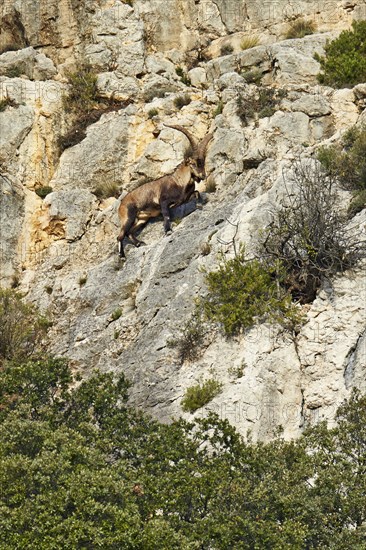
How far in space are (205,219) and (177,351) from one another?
13.1 ft

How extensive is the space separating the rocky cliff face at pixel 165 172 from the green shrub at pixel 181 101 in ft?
1.20

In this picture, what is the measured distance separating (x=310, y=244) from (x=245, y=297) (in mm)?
1686

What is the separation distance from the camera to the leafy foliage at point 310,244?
54.7 ft

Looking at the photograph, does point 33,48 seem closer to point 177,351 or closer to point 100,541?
point 177,351

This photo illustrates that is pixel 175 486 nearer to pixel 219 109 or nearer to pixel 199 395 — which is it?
pixel 199 395

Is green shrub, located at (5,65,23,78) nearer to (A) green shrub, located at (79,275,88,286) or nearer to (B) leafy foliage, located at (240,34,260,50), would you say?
(B) leafy foliage, located at (240,34,260,50)

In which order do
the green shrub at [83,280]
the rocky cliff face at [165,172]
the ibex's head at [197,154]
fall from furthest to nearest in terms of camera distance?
the ibex's head at [197,154] < the green shrub at [83,280] < the rocky cliff face at [165,172]

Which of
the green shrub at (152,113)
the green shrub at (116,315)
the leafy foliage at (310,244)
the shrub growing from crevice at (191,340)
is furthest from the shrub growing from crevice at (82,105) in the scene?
the shrub growing from crevice at (191,340)

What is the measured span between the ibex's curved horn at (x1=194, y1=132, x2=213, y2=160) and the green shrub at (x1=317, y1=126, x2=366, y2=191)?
272cm

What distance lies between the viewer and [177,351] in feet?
53.6

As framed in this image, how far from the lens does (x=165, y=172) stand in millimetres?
21812

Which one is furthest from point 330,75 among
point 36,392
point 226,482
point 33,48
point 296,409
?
point 226,482

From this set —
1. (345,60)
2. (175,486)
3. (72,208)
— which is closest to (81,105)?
(72,208)

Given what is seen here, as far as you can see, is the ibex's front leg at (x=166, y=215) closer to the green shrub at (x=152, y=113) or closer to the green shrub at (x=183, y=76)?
the green shrub at (x=152, y=113)
